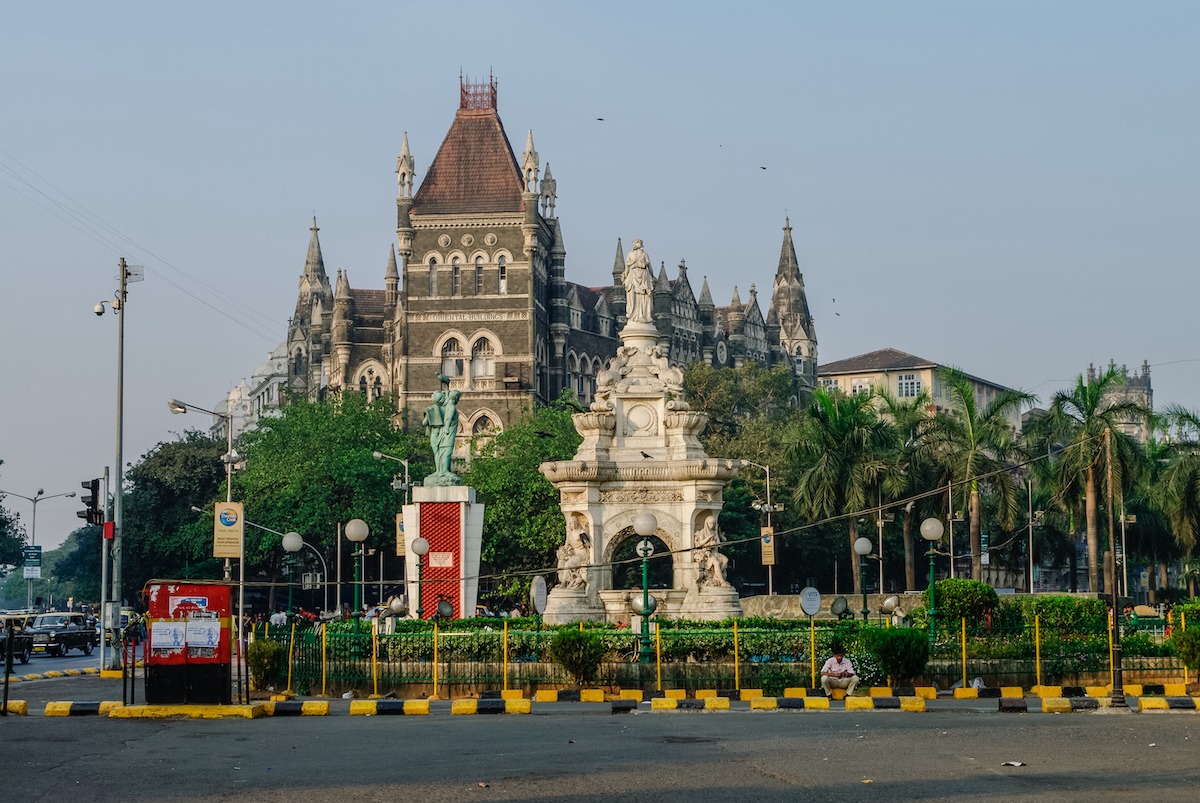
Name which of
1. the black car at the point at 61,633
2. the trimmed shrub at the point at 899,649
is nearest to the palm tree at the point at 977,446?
the trimmed shrub at the point at 899,649

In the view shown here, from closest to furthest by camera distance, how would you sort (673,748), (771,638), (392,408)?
(673,748) < (771,638) < (392,408)

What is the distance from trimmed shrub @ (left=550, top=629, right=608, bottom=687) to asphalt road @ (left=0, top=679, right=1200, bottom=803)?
10.3 feet

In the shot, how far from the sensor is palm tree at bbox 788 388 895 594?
178ft

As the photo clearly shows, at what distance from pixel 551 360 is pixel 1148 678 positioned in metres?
75.6

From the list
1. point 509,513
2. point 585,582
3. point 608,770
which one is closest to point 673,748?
point 608,770

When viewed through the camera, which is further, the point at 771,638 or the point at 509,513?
the point at 509,513

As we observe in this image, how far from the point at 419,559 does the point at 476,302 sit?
6094 cm

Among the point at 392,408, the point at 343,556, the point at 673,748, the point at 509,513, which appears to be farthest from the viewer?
the point at 392,408

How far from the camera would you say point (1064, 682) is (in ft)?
86.0

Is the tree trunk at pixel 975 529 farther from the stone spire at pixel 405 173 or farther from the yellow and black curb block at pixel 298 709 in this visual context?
the stone spire at pixel 405 173

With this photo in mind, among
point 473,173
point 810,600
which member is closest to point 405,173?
point 473,173

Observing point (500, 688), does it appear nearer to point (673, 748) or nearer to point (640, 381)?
point (673, 748)

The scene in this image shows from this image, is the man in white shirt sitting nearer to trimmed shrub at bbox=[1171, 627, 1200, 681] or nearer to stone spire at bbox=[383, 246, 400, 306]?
trimmed shrub at bbox=[1171, 627, 1200, 681]

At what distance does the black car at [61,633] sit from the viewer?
48500mm
